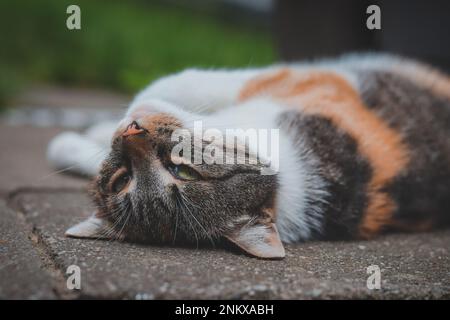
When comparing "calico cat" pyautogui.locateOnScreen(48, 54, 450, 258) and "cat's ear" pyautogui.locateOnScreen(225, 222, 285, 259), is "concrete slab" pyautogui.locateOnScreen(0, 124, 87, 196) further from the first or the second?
"cat's ear" pyautogui.locateOnScreen(225, 222, 285, 259)

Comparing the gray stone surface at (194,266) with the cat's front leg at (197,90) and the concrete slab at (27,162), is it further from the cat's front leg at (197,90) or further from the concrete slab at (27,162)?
the cat's front leg at (197,90)

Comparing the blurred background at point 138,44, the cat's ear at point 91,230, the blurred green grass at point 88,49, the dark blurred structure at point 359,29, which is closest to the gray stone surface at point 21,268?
the cat's ear at point 91,230

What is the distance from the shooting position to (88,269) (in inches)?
71.1

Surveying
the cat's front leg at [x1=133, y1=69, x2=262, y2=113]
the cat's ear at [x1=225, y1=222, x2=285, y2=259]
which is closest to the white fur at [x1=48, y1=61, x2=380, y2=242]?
the cat's front leg at [x1=133, y1=69, x2=262, y2=113]

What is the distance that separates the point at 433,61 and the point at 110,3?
20.7 feet

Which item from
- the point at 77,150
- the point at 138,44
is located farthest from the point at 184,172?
the point at 138,44

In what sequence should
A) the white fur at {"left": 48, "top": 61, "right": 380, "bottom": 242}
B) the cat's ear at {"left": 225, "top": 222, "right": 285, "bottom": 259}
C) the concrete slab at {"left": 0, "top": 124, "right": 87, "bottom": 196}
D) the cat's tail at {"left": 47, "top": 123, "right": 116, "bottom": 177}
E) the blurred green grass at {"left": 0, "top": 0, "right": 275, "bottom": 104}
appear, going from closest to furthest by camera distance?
the cat's ear at {"left": 225, "top": 222, "right": 285, "bottom": 259}, the white fur at {"left": 48, "top": 61, "right": 380, "bottom": 242}, the concrete slab at {"left": 0, "top": 124, "right": 87, "bottom": 196}, the cat's tail at {"left": 47, "top": 123, "right": 116, "bottom": 177}, the blurred green grass at {"left": 0, "top": 0, "right": 275, "bottom": 104}

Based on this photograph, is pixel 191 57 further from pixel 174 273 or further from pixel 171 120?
pixel 174 273

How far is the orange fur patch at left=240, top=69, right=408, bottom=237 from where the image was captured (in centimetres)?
260

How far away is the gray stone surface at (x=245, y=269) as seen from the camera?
68.0 inches

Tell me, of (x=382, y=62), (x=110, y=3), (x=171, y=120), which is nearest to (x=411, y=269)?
(x=171, y=120)

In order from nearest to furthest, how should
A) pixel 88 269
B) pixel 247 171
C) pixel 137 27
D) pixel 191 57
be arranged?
pixel 88 269 < pixel 247 171 < pixel 191 57 < pixel 137 27

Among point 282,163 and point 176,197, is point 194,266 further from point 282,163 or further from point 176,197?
point 282,163

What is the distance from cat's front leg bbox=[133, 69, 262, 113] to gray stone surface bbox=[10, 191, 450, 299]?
74cm
